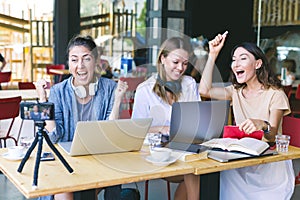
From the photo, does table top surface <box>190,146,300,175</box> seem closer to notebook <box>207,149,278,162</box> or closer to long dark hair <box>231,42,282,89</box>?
notebook <box>207,149,278,162</box>

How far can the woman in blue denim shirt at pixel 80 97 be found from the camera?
2.33 m

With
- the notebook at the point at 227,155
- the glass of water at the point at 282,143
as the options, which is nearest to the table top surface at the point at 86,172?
the notebook at the point at 227,155

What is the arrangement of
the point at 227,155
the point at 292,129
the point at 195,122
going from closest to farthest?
the point at 227,155, the point at 195,122, the point at 292,129

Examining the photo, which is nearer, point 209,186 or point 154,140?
point 209,186

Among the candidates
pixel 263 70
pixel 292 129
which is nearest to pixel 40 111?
pixel 263 70

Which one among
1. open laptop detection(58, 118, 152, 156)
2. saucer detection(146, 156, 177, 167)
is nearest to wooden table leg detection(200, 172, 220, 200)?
saucer detection(146, 156, 177, 167)

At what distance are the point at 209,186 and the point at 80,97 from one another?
0.87 metres

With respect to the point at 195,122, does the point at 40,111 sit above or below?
Answer: above

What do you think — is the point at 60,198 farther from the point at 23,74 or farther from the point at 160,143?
the point at 23,74

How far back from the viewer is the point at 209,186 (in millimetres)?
2021

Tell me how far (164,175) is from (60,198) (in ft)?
1.86

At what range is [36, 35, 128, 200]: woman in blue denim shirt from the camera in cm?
233

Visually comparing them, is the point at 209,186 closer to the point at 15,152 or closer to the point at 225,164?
the point at 225,164

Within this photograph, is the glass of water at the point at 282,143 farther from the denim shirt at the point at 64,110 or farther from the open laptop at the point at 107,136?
the denim shirt at the point at 64,110
